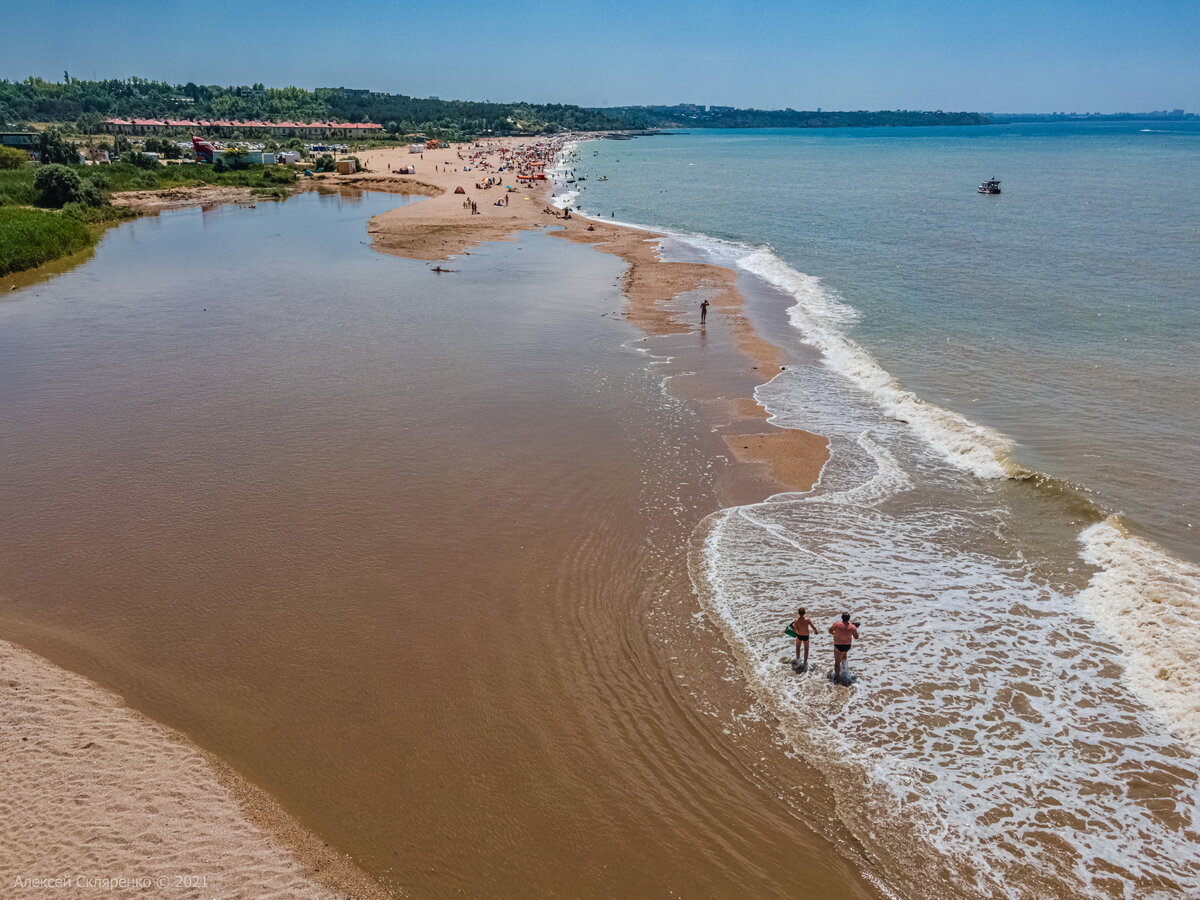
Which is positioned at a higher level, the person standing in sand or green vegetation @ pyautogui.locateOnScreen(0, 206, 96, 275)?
green vegetation @ pyautogui.locateOnScreen(0, 206, 96, 275)

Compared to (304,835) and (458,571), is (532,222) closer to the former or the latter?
(458,571)

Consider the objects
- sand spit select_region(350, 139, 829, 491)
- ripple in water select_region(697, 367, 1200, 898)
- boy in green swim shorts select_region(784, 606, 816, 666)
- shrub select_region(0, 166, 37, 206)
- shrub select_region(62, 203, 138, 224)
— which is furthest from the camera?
shrub select_region(62, 203, 138, 224)

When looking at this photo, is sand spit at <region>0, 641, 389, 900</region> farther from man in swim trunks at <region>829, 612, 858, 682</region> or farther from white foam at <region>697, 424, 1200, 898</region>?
man in swim trunks at <region>829, 612, 858, 682</region>

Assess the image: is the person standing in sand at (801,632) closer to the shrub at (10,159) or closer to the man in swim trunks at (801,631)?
the man in swim trunks at (801,631)

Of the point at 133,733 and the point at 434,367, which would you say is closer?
the point at 133,733

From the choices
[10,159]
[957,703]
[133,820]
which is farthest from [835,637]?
[10,159]

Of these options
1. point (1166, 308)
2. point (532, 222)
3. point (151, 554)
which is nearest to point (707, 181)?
point (532, 222)

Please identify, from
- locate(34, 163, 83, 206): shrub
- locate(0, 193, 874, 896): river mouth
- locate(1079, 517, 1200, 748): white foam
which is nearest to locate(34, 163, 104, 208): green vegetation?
locate(34, 163, 83, 206): shrub
